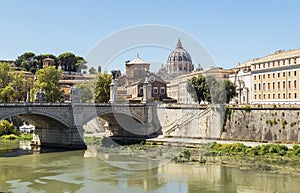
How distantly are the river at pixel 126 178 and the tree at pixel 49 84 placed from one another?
1670 cm

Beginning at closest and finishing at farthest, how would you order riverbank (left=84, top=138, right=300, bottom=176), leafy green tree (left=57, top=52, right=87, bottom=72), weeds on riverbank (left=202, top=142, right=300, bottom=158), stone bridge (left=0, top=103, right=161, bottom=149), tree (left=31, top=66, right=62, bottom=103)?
riverbank (left=84, top=138, right=300, bottom=176) < weeds on riverbank (left=202, top=142, right=300, bottom=158) < stone bridge (left=0, top=103, right=161, bottom=149) < tree (left=31, top=66, right=62, bottom=103) < leafy green tree (left=57, top=52, right=87, bottom=72)

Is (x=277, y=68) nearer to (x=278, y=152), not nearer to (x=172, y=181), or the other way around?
(x=278, y=152)

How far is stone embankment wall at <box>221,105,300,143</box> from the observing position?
2833 centimetres

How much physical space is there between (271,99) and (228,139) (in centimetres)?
1186

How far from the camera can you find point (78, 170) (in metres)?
22.2

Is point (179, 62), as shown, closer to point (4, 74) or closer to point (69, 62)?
point (69, 62)

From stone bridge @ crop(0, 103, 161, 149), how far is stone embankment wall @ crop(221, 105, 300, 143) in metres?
6.32

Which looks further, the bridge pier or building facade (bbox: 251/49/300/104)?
building facade (bbox: 251/49/300/104)

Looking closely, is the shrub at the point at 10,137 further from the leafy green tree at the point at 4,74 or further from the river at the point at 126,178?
the river at the point at 126,178

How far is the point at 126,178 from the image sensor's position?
20.2m

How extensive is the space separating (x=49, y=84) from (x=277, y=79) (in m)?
20.4

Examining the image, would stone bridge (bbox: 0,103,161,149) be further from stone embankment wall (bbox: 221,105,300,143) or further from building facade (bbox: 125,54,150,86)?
building facade (bbox: 125,54,150,86)

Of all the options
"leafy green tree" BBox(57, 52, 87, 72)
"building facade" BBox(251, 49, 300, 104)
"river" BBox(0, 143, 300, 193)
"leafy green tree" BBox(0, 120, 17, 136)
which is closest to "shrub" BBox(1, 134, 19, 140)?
"leafy green tree" BBox(0, 120, 17, 136)

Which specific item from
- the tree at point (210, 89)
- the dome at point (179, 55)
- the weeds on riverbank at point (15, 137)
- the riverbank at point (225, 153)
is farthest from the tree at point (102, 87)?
the dome at point (179, 55)
